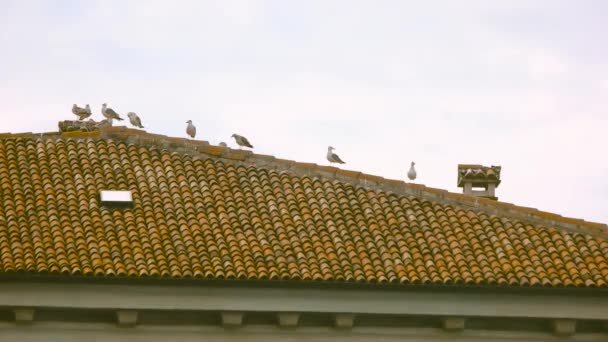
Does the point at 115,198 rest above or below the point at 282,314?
above

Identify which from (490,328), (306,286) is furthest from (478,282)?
(306,286)

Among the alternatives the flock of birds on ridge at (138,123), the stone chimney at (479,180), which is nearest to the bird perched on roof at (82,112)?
the flock of birds on ridge at (138,123)

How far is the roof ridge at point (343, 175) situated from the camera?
100ft

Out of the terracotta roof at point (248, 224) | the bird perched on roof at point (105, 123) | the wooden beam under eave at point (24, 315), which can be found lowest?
the wooden beam under eave at point (24, 315)

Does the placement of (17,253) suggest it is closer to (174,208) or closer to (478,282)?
(174,208)

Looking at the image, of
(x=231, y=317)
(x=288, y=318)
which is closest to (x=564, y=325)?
(x=288, y=318)

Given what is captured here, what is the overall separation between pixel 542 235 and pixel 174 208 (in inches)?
222

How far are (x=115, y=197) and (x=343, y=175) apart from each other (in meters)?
4.40

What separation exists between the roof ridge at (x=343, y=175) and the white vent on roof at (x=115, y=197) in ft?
10.5

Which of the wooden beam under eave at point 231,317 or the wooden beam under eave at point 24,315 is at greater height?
the wooden beam under eave at point 231,317

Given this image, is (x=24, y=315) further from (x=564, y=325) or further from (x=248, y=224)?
(x=564, y=325)

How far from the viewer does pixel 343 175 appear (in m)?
32.1

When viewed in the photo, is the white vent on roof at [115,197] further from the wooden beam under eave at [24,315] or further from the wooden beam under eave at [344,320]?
the wooden beam under eave at [344,320]

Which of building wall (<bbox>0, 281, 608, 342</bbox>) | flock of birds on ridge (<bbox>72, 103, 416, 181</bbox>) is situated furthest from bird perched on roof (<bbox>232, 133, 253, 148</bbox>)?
building wall (<bbox>0, 281, 608, 342</bbox>)
